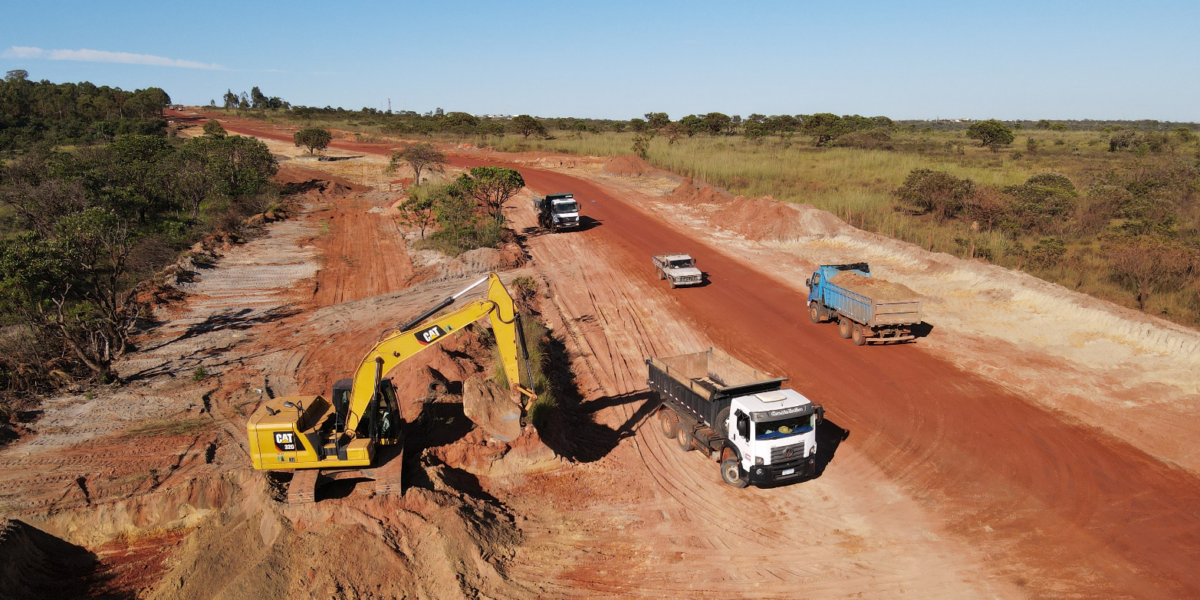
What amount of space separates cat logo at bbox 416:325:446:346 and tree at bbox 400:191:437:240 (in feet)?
84.9

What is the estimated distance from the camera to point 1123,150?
64188 mm

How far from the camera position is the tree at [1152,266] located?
76.3 feet

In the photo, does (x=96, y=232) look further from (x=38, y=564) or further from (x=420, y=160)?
(x=420, y=160)

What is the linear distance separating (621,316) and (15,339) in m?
17.7

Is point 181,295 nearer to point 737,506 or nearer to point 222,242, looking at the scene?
point 222,242

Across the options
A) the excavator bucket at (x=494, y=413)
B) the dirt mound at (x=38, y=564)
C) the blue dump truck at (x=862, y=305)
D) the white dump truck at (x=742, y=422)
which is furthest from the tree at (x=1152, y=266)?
the dirt mound at (x=38, y=564)

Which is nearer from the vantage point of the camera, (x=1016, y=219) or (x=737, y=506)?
(x=737, y=506)

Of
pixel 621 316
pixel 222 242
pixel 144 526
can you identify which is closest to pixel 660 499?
pixel 144 526

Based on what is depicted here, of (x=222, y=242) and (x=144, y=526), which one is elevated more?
(x=222, y=242)

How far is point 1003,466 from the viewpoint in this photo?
14.2 meters

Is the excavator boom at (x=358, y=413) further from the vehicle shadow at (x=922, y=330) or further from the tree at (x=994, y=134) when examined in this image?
the tree at (x=994, y=134)

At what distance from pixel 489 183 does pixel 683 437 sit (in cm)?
2356

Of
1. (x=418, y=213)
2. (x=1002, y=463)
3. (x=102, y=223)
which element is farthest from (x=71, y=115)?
(x=1002, y=463)

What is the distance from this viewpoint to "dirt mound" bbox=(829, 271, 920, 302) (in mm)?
20777
